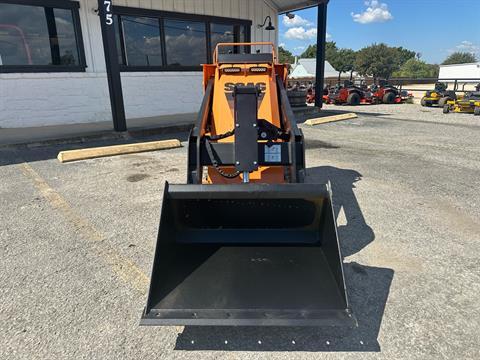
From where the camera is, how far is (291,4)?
41.9 feet

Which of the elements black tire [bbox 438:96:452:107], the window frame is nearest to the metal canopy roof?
the window frame

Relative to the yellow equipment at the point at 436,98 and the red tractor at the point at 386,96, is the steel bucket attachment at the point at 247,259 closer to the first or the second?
the yellow equipment at the point at 436,98

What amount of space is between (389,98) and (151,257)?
60.0 feet

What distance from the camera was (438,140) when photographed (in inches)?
332

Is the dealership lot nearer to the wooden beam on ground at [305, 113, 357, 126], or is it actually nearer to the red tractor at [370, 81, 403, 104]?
the wooden beam on ground at [305, 113, 357, 126]

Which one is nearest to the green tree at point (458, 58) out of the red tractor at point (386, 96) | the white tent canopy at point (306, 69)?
the white tent canopy at point (306, 69)

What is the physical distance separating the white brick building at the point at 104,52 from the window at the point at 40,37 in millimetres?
23

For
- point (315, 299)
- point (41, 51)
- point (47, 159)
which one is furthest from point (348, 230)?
point (41, 51)

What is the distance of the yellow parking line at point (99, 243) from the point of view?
9.03 ft

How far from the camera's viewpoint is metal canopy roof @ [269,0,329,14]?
40.4 feet

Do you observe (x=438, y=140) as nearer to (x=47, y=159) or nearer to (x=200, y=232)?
(x=200, y=232)

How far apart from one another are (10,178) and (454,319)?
6.01 meters

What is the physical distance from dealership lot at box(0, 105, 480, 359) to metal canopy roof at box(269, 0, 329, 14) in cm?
858

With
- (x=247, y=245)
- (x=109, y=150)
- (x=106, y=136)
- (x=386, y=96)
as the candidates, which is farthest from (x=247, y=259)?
(x=386, y=96)
